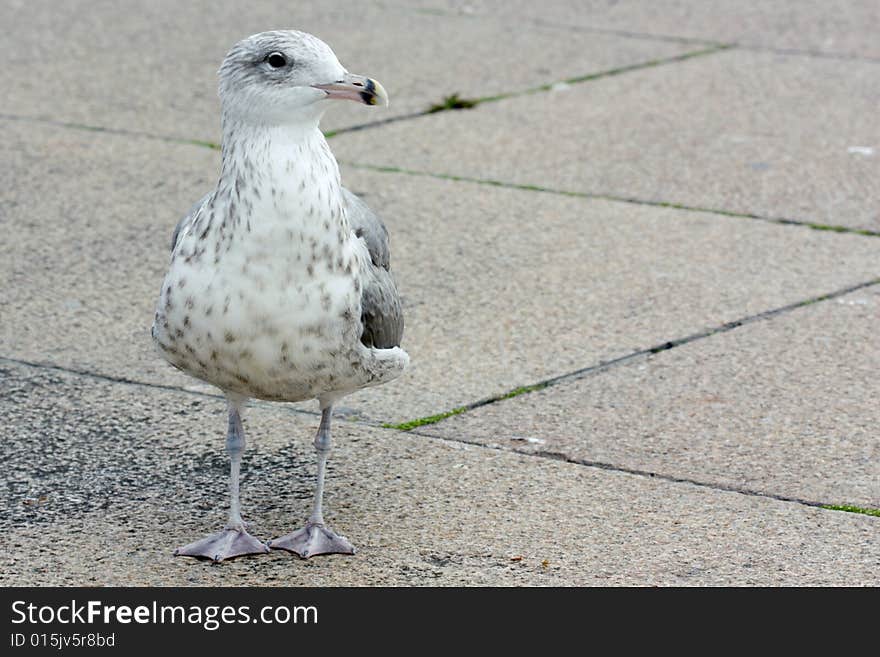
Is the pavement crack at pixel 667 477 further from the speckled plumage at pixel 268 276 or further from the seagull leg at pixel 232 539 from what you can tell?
the speckled plumage at pixel 268 276

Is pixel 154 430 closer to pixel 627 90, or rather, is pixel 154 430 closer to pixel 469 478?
pixel 469 478

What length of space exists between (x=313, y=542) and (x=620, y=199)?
3631 mm

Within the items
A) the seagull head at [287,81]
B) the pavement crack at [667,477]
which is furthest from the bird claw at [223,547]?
the seagull head at [287,81]

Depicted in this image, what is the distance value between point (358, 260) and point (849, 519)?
1.62m

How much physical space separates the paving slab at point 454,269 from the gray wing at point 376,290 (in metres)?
0.96

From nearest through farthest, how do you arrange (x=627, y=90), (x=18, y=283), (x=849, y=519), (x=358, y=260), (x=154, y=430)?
(x=358, y=260), (x=849, y=519), (x=154, y=430), (x=18, y=283), (x=627, y=90)

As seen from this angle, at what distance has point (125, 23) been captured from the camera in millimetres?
10609

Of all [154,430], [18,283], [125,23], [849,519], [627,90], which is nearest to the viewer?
[849,519]

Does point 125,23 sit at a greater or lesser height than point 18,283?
greater

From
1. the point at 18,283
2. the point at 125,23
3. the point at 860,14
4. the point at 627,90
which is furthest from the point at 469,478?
the point at 860,14

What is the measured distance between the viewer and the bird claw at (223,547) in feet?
14.1

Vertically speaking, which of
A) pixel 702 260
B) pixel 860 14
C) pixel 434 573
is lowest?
pixel 434 573

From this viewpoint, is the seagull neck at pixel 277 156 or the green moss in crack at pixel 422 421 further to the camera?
→ the green moss in crack at pixel 422 421

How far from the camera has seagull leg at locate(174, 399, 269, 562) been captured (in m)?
4.30
